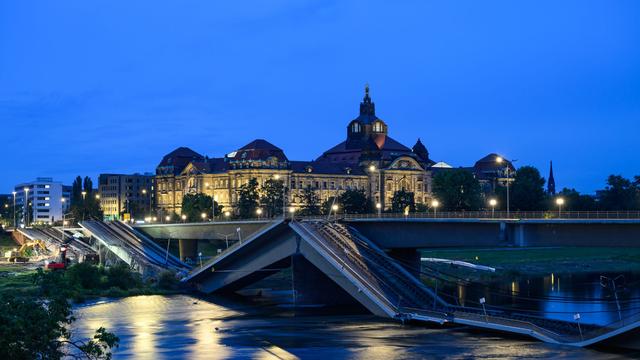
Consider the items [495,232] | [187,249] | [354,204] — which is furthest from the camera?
[354,204]

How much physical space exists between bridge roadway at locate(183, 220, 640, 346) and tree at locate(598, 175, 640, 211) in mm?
103004

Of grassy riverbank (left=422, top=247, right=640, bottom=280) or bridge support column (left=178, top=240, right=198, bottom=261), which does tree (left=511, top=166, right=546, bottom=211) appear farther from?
bridge support column (left=178, top=240, right=198, bottom=261)

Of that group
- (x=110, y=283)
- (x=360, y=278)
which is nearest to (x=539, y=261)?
(x=110, y=283)

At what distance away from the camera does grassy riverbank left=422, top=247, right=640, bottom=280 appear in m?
137

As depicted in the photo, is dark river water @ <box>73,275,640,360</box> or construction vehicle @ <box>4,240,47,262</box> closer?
dark river water @ <box>73,275,640,360</box>

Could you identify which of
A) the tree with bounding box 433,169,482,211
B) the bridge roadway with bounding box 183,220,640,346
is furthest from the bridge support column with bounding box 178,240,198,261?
the tree with bounding box 433,169,482,211

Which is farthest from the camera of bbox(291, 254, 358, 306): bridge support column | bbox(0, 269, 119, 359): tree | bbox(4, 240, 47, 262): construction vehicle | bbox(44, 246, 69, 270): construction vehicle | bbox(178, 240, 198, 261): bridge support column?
bbox(4, 240, 47, 262): construction vehicle

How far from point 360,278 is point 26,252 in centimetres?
8840

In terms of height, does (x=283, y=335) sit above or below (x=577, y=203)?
below

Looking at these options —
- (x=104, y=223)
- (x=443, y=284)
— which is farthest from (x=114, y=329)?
(x=104, y=223)

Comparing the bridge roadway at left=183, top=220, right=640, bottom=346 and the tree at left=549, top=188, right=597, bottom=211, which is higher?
the tree at left=549, top=188, right=597, bottom=211

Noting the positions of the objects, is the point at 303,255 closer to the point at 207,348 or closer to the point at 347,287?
the point at 347,287

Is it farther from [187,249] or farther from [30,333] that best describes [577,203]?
[30,333]

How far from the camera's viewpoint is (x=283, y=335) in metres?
71.8
